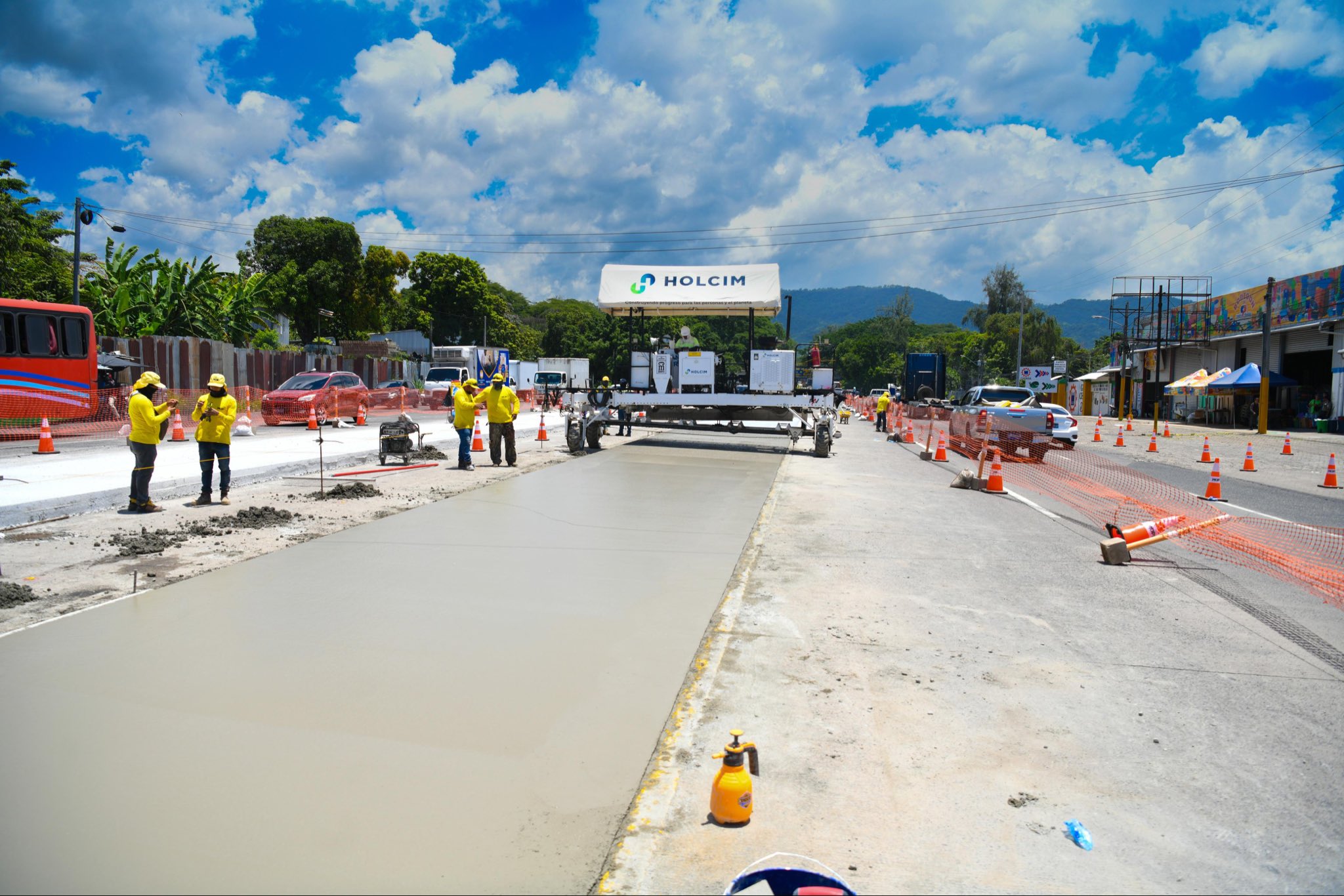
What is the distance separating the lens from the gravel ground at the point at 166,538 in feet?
22.4

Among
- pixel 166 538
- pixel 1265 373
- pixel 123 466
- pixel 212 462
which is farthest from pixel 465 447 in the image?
pixel 1265 373

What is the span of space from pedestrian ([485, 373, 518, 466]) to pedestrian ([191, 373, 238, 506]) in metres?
4.90

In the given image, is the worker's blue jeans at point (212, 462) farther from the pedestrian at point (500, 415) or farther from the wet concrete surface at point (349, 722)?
the pedestrian at point (500, 415)

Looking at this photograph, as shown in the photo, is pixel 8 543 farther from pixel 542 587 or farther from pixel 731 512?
pixel 731 512

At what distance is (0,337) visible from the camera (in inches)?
A: 758

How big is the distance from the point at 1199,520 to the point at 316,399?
22.3 meters

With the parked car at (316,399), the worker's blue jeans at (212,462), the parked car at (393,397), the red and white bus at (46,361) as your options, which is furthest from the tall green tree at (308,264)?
the worker's blue jeans at (212,462)

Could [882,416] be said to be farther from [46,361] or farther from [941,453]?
[46,361]

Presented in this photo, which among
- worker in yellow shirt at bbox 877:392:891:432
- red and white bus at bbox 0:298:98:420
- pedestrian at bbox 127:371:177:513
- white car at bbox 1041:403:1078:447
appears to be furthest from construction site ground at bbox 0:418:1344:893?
worker in yellow shirt at bbox 877:392:891:432

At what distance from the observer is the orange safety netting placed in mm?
8656

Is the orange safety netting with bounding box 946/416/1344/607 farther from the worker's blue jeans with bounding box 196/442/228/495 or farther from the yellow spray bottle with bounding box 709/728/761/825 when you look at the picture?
the worker's blue jeans with bounding box 196/442/228/495

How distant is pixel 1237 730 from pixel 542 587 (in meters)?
4.72

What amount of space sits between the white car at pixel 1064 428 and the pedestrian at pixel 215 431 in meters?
18.8

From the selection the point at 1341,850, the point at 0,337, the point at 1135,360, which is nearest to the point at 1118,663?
the point at 1341,850
